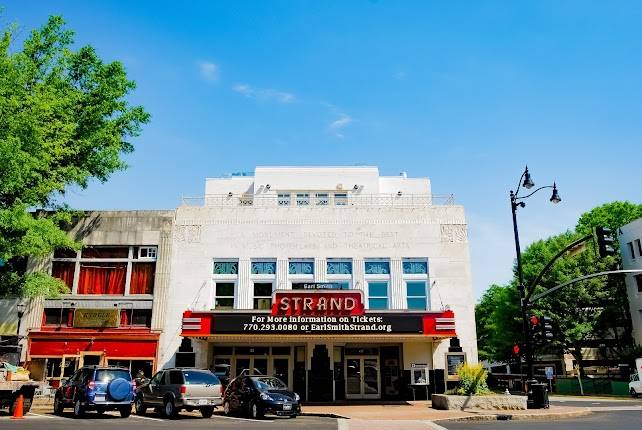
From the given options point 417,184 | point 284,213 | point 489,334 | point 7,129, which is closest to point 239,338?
point 284,213

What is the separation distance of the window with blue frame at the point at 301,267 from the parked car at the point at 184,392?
10751 mm

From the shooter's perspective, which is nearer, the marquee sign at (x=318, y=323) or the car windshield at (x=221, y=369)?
the marquee sign at (x=318, y=323)

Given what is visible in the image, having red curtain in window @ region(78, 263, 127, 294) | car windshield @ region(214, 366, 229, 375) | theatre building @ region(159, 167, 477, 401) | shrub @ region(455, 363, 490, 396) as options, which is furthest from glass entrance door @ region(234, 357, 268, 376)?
shrub @ region(455, 363, 490, 396)

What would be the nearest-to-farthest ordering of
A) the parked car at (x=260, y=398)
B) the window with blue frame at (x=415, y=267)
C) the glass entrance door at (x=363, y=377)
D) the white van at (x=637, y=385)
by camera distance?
the parked car at (x=260, y=398) → the glass entrance door at (x=363, y=377) → the window with blue frame at (x=415, y=267) → the white van at (x=637, y=385)

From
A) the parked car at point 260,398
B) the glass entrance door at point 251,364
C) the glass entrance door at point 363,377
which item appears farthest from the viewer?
the glass entrance door at point 251,364

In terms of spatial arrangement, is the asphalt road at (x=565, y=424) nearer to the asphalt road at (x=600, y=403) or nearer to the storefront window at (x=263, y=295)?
the asphalt road at (x=600, y=403)

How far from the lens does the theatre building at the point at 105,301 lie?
27625 mm

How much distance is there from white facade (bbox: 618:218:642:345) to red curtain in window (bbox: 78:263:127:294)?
139 ft

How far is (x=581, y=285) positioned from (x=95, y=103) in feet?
131

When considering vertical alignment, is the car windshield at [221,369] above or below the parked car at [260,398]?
above

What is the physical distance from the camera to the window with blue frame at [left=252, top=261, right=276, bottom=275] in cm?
2948

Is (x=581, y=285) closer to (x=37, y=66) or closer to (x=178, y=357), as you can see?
(x=178, y=357)

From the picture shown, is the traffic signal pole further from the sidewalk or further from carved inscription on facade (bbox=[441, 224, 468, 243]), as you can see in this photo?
carved inscription on facade (bbox=[441, 224, 468, 243])

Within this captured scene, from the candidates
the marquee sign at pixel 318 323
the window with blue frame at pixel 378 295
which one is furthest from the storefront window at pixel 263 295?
the window with blue frame at pixel 378 295
